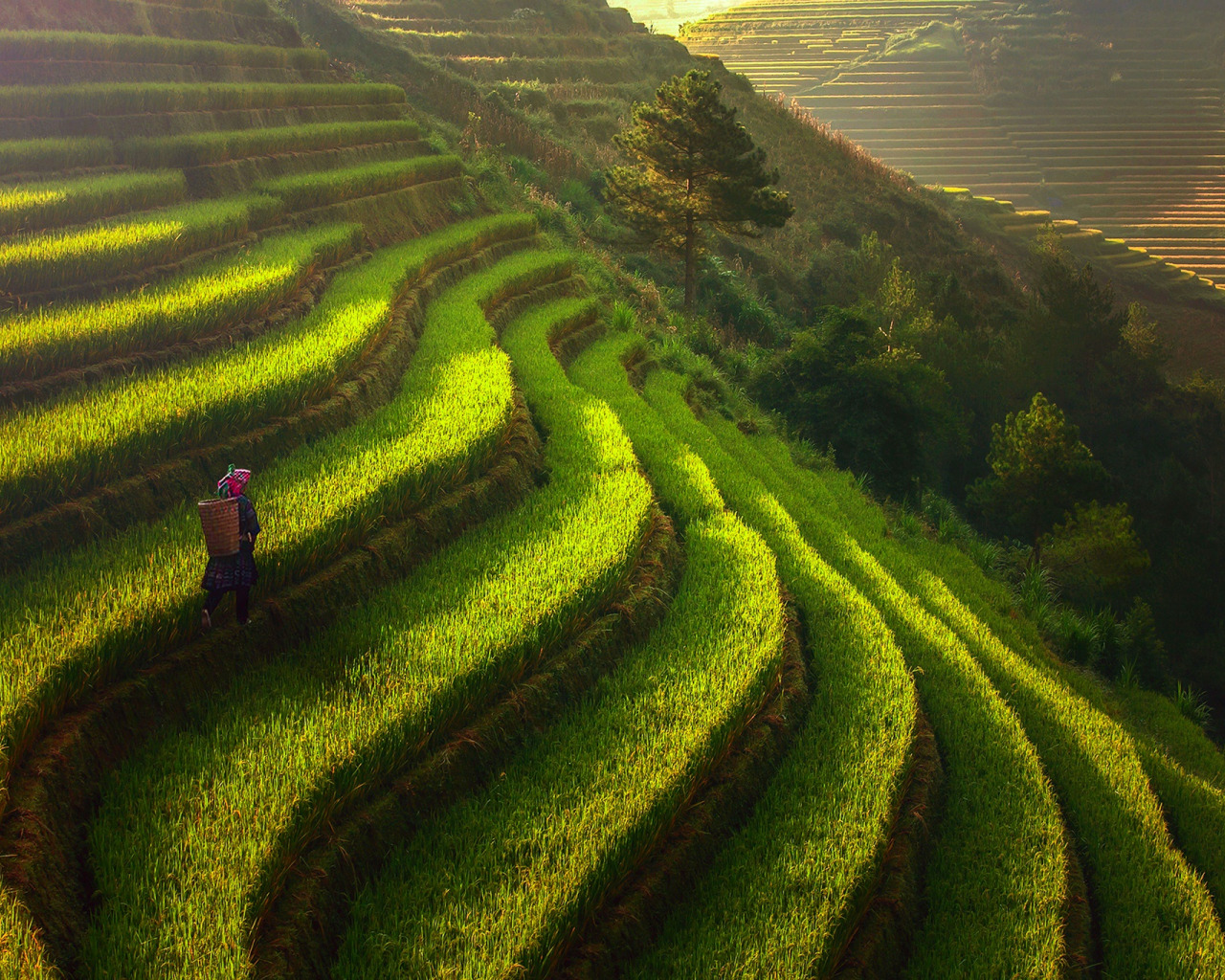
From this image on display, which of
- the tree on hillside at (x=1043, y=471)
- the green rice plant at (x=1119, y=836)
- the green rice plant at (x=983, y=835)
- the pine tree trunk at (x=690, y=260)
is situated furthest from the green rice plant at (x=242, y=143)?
the tree on hillside at (x=1043, y=471)

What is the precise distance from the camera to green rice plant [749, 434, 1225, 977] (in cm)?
478

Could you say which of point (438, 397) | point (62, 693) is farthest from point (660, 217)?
point (62, 693)

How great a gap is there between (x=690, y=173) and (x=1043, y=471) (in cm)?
1126

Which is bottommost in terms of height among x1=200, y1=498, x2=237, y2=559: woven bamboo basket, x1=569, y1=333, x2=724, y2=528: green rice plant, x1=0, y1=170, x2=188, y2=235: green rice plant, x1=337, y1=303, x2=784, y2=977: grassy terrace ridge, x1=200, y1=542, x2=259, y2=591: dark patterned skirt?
x1=569, y1=333, x2=724, y2=528: green rice plant

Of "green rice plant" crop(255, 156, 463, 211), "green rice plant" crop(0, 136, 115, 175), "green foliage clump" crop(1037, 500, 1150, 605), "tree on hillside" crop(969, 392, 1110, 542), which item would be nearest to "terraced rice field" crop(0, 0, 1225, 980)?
"green rice plant" crop(0, 136, 115, 175)

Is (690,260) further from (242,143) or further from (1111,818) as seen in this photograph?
(1111,818)

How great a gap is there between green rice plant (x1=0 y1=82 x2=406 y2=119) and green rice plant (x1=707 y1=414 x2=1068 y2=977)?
1515 centimetres

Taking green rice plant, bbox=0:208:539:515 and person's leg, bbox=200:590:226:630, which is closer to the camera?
person's leg, bbox=200:590:226:630

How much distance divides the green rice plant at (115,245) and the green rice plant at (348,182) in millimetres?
1596

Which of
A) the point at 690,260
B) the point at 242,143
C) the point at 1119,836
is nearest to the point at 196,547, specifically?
the point at 1119,836

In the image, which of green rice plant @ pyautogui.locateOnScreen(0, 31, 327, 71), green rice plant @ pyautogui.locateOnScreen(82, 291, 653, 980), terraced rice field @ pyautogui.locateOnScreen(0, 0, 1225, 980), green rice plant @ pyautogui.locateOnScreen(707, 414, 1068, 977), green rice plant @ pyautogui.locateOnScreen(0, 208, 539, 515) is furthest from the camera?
green rice plant @ pyautogui.locateOnScreen(0, 31, 327, 71)

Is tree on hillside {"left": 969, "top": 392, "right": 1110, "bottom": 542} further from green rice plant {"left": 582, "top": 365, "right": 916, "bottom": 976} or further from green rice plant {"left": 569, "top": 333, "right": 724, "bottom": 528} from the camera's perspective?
green rice plant {"left": 582, "top": 365, "right": 916, "bottom": 976}

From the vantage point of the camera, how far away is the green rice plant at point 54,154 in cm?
1195

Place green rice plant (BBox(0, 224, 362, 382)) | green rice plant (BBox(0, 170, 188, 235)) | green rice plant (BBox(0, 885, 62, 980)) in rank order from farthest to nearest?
1. green rice plant (BBox(0, 170, 188, 235))
2. green rice plant (BBox(0, 224, 362, 382))
3. green rice plant (BBox(0, 885, 62, 980))
